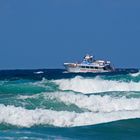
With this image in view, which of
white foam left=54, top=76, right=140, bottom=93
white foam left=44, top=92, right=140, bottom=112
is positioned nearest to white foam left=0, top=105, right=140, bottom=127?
white foam left=44, top=92, right=140, bottom=112

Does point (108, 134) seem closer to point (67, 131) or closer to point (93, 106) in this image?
point (67, 131)

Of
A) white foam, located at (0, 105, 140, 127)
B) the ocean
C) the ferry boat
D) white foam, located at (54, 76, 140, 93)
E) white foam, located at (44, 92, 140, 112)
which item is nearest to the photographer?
the ocean

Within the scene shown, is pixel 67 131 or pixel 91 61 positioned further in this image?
pixel 91 61

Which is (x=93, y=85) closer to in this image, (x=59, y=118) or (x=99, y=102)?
(x=99, y=102)

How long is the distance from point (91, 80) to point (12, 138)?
1473 inches

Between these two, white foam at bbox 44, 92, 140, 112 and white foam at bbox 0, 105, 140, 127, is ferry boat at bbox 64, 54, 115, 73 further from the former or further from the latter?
white foam at bbox 0, 105, 140, 127

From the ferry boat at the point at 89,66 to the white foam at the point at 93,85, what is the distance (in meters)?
43.9

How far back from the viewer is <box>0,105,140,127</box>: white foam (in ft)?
81.4

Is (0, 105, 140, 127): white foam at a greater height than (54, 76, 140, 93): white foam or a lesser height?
lesser

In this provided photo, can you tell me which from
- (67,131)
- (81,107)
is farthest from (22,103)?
(67,131)

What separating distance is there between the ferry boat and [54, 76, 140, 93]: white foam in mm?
43903

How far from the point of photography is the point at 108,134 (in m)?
20.7

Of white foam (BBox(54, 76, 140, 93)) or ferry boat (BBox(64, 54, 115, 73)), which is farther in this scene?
ferry boat (BBox(64, 54, 115, 73))

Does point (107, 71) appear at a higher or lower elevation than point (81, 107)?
higher
